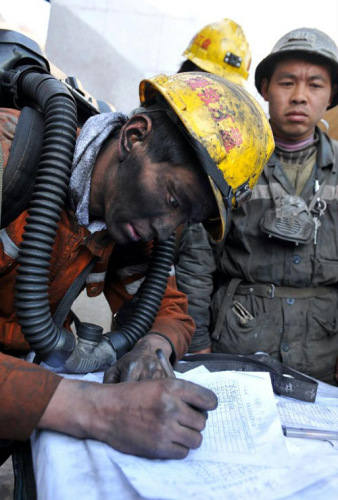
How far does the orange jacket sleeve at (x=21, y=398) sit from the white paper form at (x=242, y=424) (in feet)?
1.07

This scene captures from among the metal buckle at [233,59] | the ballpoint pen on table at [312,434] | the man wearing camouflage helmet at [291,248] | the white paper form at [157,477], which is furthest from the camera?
the metal buckle at [233,59]

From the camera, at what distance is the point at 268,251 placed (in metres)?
2.12

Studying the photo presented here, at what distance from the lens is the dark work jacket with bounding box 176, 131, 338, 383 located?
2.08 metres

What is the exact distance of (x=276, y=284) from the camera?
2.10m

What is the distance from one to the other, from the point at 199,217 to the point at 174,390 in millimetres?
597

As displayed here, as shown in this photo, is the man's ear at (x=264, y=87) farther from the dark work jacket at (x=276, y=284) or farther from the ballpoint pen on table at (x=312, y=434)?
the ballpoint pen on table at (x=312, y=434)

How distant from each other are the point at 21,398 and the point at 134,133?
2.67ft

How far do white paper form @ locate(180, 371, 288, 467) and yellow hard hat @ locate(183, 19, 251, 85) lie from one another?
91.7 inches

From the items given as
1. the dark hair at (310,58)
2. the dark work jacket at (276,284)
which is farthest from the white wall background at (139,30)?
the dark work jacket at (276,284)

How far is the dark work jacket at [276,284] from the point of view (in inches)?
81.9

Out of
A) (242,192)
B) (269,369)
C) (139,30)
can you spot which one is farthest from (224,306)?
(139,30)

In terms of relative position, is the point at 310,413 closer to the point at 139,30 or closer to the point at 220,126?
the point at 220,126

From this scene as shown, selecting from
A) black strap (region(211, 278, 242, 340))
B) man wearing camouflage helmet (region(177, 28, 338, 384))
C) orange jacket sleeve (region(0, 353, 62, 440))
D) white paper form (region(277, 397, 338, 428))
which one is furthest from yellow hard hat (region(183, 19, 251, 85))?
orange jacket sleeve (region(0, 353, 62, 440))

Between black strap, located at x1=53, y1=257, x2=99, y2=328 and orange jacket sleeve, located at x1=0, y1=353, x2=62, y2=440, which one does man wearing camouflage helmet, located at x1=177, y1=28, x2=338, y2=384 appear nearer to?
black strap, located at x1=53, y1=257, x2=99, y2=328
